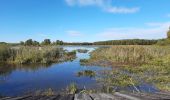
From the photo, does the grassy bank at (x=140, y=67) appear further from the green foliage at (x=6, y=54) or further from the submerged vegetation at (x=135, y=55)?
the green foliage at (x=6, y=54)

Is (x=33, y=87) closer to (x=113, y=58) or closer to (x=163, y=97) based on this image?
(x=163, y=97)

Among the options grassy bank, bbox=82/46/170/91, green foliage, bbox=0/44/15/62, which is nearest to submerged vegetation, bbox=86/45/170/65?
grassy bank, bbox=82/46/170/91

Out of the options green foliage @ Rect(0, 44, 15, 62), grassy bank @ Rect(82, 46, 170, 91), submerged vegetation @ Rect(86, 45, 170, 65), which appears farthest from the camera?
submerged vegetation @ Rect(86, 45, 170, 65)

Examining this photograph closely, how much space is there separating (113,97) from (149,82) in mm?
10359

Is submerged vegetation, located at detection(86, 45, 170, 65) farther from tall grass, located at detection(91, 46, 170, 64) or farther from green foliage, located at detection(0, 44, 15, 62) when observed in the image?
green foliage, located at detection(0, 44, 15, 62)

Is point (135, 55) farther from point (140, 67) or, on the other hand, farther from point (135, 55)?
point (140, 67)

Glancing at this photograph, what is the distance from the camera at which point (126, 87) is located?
40.4 ft

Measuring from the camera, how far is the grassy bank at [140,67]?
13.5 metres

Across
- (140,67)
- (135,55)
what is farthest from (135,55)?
(140,67)

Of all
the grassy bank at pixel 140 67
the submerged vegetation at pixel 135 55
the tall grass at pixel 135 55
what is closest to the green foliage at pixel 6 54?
the grassy bank at pixel 140 67

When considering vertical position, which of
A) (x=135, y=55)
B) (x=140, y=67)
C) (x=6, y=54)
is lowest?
(x=140, y=67)

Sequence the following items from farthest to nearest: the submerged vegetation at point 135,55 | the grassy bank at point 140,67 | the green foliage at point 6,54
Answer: the submerged vegetation at point 135,55, the green foliage at point 6,54, the grassy bank at point 140,67

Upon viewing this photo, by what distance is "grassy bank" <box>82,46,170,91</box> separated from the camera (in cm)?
1354

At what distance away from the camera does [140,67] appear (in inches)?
741
